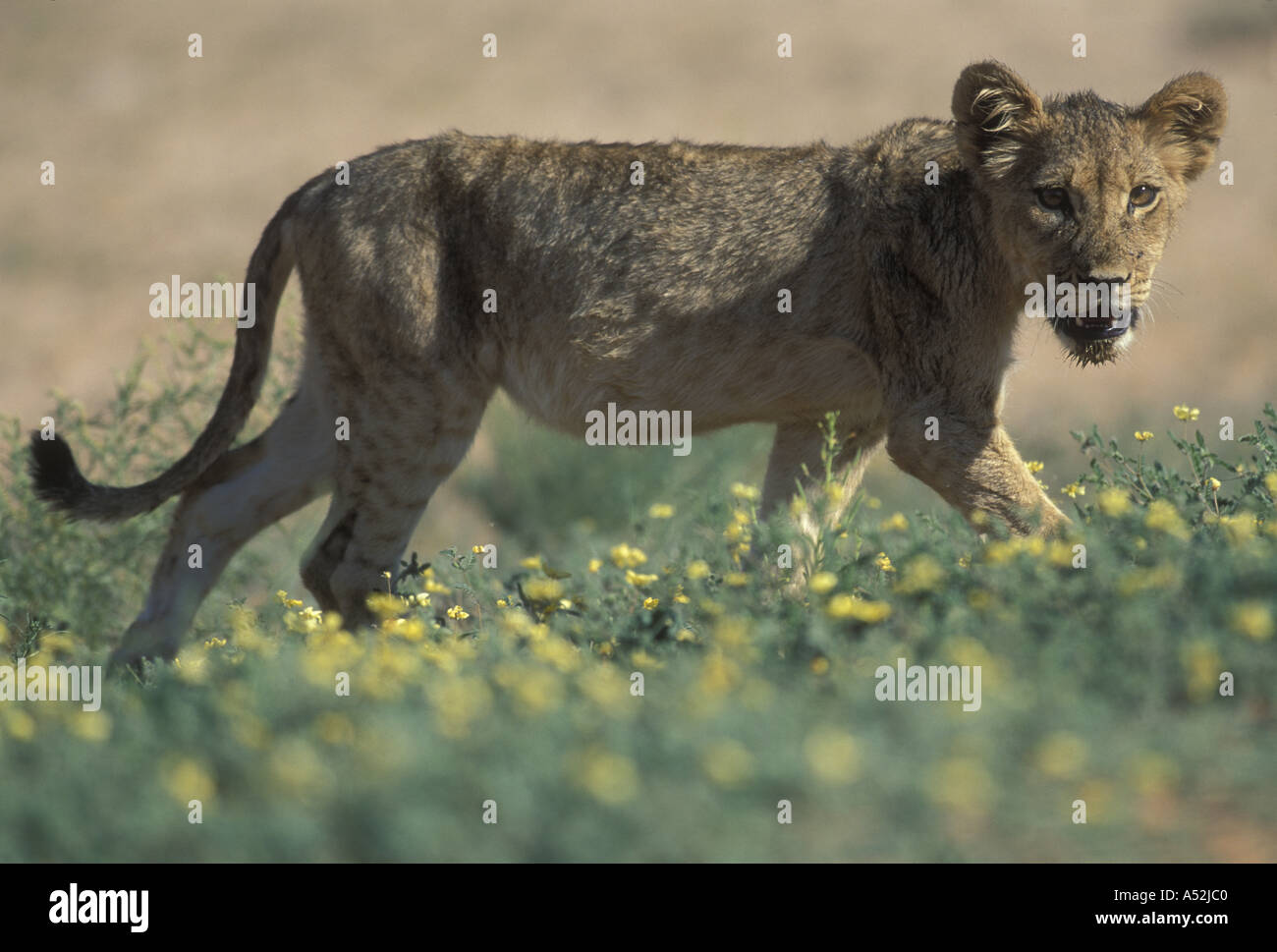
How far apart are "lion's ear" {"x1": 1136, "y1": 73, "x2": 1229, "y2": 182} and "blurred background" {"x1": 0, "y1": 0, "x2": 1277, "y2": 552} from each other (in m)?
7.95

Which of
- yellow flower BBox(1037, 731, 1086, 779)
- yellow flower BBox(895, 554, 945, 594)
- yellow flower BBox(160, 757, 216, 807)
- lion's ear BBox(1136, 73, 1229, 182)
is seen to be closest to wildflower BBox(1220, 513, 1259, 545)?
yellow flower BBox(895, 554, 945, 594)

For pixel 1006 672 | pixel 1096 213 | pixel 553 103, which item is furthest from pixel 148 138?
pixel 1006 672

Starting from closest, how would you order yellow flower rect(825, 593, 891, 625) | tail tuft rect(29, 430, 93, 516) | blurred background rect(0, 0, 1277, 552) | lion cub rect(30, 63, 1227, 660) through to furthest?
yellow flower rect(825, 593, 891, 625) < lion cub rect(30, 63, 1227, 660) < tail tuft rect(29, 430, 93, 516) < blurred background rect(0, 0, 1277, 552)

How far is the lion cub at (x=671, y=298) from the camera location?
508 cm

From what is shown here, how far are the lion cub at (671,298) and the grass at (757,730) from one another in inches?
39.9

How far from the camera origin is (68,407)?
6934mm

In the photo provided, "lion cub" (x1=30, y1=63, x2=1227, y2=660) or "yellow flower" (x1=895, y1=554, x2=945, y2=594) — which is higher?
"lion cub" (x1=30, y1=63, x2=1227, y2=660)

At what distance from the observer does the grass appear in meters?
2.62

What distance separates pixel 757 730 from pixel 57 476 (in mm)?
3931

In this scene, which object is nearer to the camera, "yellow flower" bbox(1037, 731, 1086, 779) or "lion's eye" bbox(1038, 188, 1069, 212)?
"yellow flower" bbox(1037, 731, 1086, 779)

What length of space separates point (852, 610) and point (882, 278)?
201 centimetres

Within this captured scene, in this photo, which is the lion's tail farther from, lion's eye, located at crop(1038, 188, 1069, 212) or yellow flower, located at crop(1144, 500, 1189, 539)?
yellow flower, located at crop(1144, 500, 1189, 539)

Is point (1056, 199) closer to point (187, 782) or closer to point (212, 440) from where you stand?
point (212, 440)

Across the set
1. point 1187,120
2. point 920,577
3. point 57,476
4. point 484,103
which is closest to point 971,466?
point 920,577
